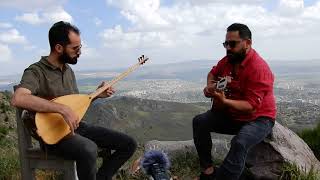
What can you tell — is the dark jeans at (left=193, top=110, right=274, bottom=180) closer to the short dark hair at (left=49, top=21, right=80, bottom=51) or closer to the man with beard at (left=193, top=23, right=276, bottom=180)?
the man with beard at (left=193, top=23, right=276, bottom=180)

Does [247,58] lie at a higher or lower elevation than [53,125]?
higher

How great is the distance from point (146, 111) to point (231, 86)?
4358cm

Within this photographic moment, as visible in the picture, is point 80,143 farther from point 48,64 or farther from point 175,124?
point 175,124

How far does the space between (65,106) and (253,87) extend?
198 centimetres

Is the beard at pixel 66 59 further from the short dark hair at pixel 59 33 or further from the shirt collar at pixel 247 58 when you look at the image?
the shirt collar at pixel 247 58

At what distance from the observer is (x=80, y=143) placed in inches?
180

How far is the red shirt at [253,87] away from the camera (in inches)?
208

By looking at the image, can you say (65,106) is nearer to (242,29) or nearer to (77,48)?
(77,48)

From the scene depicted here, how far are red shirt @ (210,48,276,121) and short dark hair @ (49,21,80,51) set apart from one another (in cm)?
185

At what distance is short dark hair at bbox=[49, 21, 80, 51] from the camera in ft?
15.8

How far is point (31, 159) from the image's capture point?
498 cm

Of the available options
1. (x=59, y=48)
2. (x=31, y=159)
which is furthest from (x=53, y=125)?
(x=59, y=48)

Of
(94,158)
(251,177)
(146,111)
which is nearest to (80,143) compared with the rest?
(94,158)

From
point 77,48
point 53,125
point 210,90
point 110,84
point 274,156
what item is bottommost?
point 274,156
